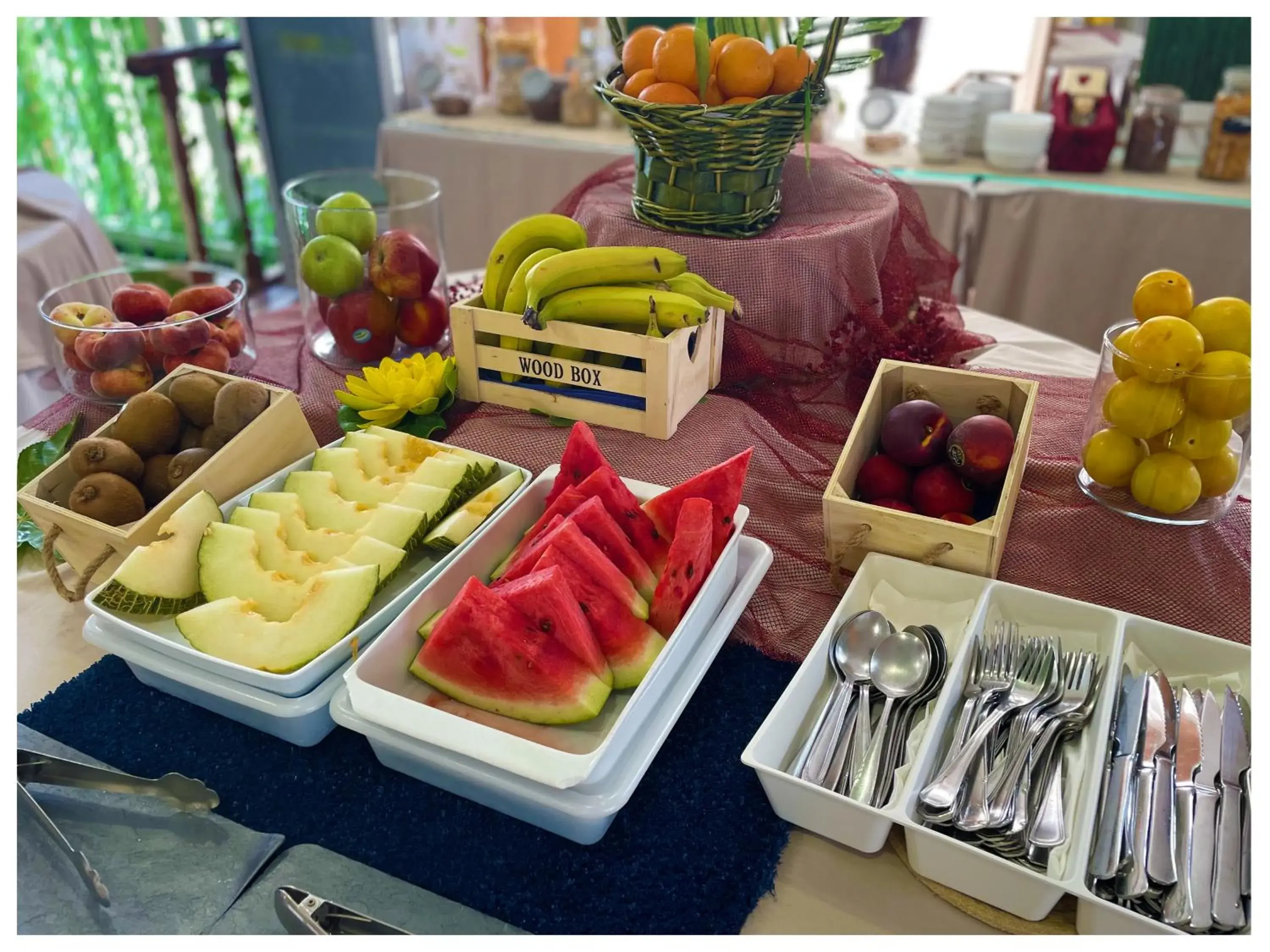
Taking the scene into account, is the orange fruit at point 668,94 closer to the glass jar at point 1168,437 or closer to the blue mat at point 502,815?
the glass jar at point 1168,437

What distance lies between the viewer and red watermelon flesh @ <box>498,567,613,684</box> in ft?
2.69

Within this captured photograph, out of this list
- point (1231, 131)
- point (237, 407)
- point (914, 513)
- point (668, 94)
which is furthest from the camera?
point (1231, 131)

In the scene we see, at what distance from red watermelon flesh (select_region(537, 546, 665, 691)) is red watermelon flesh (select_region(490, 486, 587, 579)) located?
0.11 m

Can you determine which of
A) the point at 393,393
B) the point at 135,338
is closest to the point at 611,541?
the point at 393,393

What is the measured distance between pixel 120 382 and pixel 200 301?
177 mm

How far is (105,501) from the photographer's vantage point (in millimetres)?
1024

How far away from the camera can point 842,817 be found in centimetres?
77

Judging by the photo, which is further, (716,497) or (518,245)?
(518,245)

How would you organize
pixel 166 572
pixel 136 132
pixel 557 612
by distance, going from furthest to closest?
pixel 136 132
pixel 166 572
pixel 557 612

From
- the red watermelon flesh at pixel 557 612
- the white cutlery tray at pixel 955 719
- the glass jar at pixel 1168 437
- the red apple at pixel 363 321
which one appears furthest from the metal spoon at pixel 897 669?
the red apple at pixel 363 321

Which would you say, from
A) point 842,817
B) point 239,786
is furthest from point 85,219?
point 842,817

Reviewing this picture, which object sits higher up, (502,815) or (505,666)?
(505,666)

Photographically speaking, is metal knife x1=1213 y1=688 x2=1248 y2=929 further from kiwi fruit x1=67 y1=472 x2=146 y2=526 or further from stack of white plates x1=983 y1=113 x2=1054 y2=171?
stack of white plates x1=983 y1=113 x2=1054 y2=171

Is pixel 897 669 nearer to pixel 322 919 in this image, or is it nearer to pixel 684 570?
pixel 684 570
